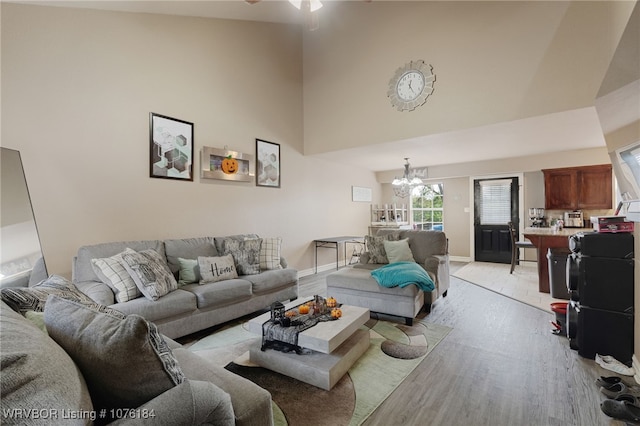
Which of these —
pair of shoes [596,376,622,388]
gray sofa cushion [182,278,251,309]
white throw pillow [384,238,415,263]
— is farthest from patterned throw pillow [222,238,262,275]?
pair of shoes [596,376,622,388]

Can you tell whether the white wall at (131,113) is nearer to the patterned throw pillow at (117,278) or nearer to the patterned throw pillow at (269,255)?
the patterned throw pillow at (117,278)

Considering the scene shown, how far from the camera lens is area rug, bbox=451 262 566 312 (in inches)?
157

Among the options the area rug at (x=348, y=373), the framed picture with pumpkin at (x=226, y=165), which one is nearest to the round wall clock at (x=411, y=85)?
the framed picture with pumpkin at (x=226, y=165)

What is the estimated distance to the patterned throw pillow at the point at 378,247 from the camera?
3.99 metres

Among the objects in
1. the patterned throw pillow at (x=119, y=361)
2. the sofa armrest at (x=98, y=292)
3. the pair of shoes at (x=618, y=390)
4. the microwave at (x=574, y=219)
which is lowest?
the pair of shoes at (x=618, y=390)

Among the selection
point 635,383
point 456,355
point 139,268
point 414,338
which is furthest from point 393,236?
point 139,268

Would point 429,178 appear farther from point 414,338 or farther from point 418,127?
point 414,338

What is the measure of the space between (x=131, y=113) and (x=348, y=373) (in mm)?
3553

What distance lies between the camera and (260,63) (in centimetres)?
482

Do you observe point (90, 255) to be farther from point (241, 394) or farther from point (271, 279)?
point (241, 394)

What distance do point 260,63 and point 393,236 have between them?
3.60m

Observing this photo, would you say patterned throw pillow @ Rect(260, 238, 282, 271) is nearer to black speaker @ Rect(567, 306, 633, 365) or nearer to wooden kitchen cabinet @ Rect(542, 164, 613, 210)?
black speaker @ Rect(567, 306, 633, 365)

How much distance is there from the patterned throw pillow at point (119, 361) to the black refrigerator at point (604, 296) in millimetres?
3109

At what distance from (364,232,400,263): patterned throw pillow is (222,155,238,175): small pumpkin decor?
2239 mm
